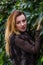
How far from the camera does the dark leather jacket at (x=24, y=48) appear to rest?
443 centimetres

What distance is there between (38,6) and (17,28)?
0.52 m

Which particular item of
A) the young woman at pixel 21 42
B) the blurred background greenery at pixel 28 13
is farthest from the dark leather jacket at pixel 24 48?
the blurred background greenery at pixel 28 13

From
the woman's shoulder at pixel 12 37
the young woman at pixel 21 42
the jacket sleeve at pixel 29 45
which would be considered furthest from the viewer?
the woman's shoulder at pixel 12 37

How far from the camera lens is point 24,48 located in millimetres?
4496

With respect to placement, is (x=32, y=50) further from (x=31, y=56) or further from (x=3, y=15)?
(x=3, y=15)

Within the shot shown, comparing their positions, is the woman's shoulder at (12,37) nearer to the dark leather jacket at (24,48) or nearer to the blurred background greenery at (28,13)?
the dark leather jacket at (24,48)

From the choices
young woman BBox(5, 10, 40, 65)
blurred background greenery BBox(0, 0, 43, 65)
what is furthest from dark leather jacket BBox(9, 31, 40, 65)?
blurred background greenery BBox(0, 0, 43, 65)

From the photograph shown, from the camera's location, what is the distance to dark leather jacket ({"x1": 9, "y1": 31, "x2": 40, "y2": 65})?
4425mm

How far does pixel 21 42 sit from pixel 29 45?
0.36 feet

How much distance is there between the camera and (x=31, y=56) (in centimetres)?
455

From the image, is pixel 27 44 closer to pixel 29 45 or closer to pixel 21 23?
pixel 29 45

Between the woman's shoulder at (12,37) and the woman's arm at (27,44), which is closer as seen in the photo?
the woman's arm at (27,44)

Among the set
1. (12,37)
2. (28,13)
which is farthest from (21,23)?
(28,13)

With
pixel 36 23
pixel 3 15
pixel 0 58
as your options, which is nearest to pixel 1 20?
pixel 3 15
